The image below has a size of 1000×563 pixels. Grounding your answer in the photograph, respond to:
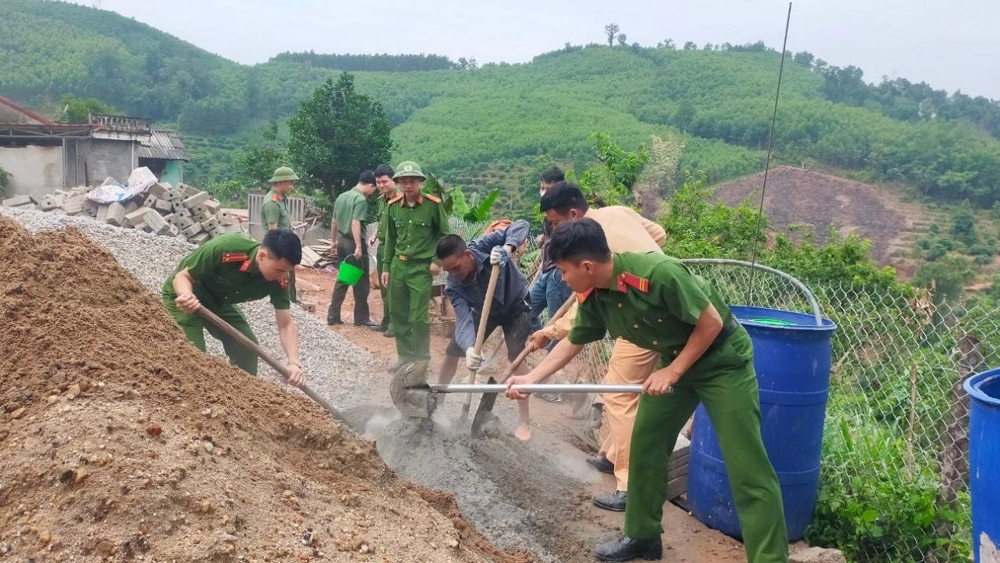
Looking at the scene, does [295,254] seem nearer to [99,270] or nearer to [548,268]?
[99,270]

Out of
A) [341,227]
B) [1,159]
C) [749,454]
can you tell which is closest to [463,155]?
[1,159]

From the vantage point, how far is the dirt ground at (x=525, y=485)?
12.0 ft

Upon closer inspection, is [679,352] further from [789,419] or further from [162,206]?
[162,206]

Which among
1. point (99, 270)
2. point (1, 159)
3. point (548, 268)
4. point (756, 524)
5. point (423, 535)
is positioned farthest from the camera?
point (1, 159)

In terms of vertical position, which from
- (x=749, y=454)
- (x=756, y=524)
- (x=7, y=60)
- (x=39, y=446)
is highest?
(x=7, y=60)

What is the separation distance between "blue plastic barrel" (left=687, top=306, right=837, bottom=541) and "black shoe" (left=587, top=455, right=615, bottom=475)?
0.88 m

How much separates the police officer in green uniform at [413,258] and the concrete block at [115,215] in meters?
6.39

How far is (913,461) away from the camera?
12.7ft

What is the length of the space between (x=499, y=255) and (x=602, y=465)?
1.46m

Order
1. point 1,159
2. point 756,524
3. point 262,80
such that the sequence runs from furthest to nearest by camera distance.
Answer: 1. point 262,80
2. point 1,159
3. point 756,524

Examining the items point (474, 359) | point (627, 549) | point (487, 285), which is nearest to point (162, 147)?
point (487, 285)

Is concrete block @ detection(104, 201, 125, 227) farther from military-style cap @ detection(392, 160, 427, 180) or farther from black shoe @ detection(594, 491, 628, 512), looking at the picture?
black shoe @ detection(594, 491, 628, 512)

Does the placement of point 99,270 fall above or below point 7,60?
below

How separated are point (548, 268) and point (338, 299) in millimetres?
3906
